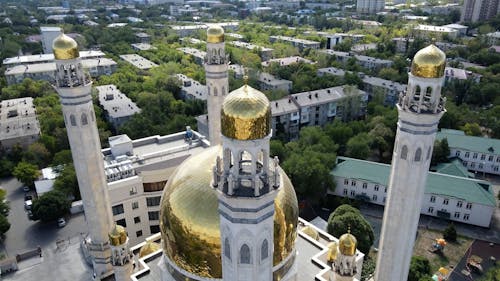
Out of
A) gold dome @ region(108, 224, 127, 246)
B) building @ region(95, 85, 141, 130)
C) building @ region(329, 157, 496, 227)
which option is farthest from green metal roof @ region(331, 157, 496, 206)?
building @ region(95, 85, 141, 130)

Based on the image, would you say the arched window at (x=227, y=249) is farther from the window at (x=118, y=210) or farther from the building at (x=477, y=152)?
the building at (x=477, y=152)

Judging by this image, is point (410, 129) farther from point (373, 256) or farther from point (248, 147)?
point (373, 256)

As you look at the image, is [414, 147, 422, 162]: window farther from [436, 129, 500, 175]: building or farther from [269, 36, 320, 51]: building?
[269, 36, 320, 51]: building

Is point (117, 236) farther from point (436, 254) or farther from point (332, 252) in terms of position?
point (436, 254)

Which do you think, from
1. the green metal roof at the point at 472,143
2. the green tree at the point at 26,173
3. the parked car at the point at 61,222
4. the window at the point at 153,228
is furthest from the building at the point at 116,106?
the green metal roof at the point at 472,143

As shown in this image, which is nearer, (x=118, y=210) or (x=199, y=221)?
(x=199, y=221)

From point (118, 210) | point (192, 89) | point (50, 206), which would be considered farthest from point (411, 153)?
point (192, 89)

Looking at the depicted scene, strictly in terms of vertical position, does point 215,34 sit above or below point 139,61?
above

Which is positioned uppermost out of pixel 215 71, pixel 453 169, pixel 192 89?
pixel 215 71
